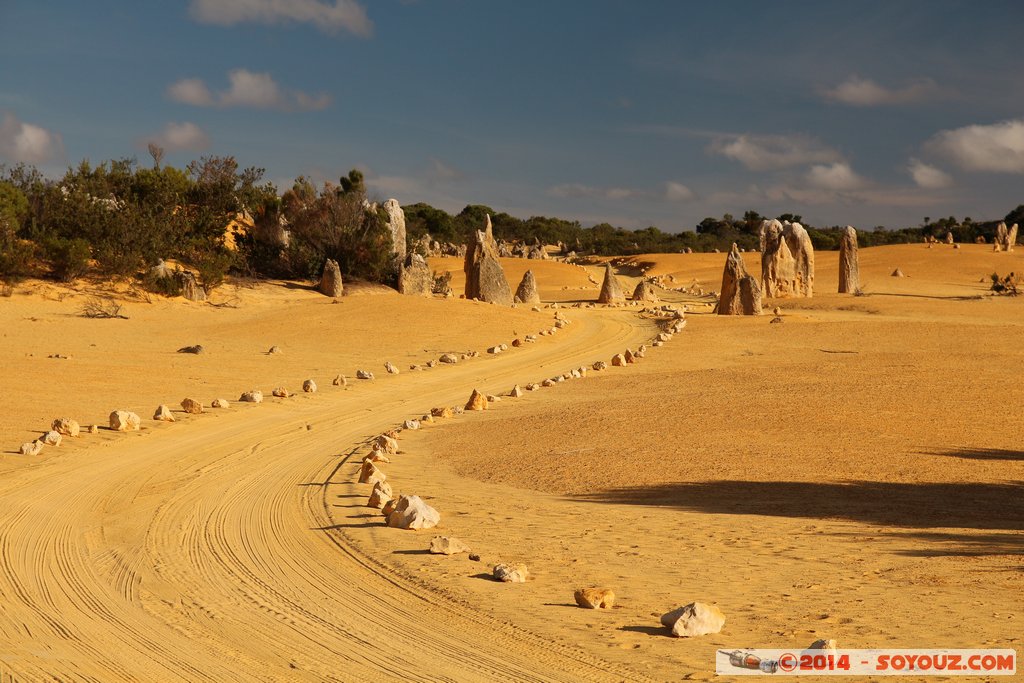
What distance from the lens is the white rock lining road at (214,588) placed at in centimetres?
492


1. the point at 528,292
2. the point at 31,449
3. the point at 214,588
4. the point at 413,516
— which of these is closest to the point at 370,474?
the point at 413,516

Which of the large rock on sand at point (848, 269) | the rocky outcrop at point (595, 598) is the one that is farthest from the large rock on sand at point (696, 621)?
the large rock on sand at point (848, 269)

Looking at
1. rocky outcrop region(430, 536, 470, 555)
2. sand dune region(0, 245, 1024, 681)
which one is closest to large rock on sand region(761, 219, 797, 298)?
sand dune region(0, 245, 1024, 681)

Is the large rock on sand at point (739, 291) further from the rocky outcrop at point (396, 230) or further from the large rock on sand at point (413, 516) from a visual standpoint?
the large rock on sand at point (413, 516)

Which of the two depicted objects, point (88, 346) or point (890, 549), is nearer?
point (890, 549)

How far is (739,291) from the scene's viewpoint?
32.4 metres

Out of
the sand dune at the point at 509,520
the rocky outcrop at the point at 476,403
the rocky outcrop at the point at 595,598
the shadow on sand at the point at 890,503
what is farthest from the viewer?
the rocky outcrop at the point at 476,403

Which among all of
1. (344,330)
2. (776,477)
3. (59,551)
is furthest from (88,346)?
(776,477)

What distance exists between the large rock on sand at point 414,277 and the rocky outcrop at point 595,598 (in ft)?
93.7

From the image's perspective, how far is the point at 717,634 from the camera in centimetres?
524

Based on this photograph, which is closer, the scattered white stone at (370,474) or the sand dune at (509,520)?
the sand dune at (509,520)

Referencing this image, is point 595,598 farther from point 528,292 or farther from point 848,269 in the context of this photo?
point 848,269

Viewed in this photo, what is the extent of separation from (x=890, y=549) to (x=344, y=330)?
67.4ft

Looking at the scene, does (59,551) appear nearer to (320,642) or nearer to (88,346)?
(320,642)
